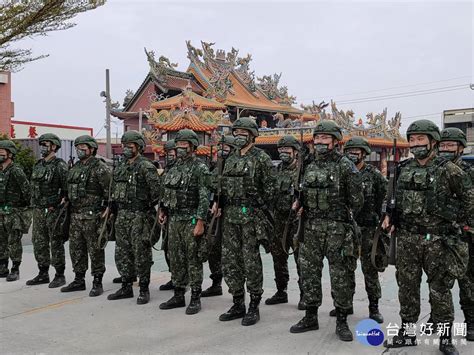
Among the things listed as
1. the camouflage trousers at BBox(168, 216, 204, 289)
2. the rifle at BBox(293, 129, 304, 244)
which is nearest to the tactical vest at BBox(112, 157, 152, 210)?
the camouflage trousers at BBox(168, 216, 204, 289)

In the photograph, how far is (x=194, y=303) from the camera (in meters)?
5.46

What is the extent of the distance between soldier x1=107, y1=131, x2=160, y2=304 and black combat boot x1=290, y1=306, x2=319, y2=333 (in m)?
2.09

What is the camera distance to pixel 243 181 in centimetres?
508

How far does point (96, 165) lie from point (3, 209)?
1837 millimetres

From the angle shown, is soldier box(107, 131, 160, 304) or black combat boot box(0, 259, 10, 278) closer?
soldier box(107, 131, 160, 304)

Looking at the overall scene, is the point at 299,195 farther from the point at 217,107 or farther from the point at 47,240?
the point at 217,107

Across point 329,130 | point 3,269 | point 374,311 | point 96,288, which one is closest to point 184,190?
point 329,130

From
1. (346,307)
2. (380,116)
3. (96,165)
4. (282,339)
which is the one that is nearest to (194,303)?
(282,339)

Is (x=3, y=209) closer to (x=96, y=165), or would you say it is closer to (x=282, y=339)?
(x=96, y=165)

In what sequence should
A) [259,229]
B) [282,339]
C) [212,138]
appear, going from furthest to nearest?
Answer: [212,138], [259,229], [282,339]

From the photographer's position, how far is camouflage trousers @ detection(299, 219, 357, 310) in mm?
4465

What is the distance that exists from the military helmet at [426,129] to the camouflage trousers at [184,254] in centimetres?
261

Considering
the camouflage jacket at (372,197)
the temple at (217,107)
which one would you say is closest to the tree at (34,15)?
the camouflage jacket at (372,197)

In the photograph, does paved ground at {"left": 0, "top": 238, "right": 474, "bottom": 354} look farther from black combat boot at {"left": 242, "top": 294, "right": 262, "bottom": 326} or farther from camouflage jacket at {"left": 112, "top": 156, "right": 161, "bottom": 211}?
camouflage jacket at {"left": 112, "top": 156, "right": 161, "bottom": 211}
